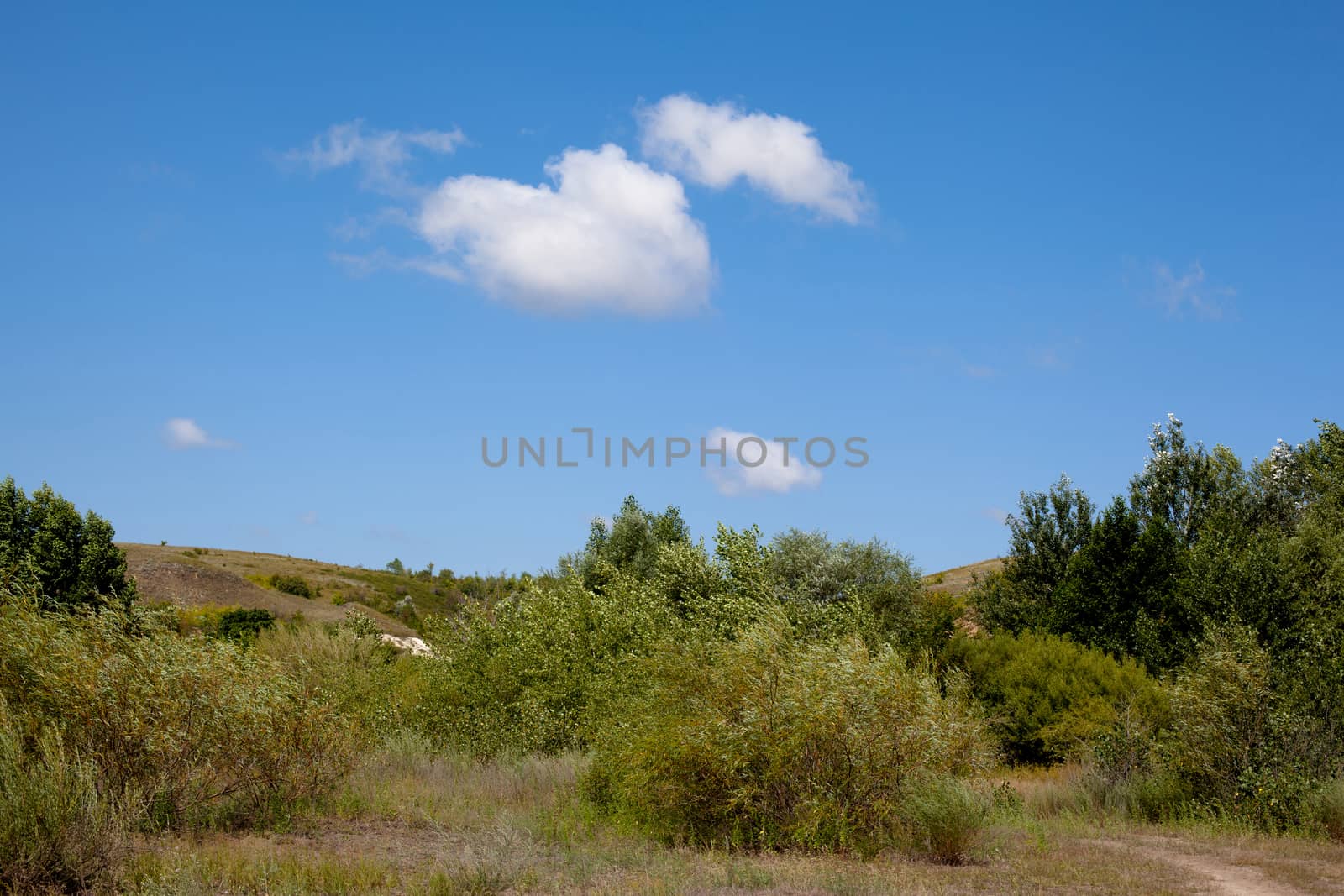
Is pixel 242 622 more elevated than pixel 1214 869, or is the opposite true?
pixel 242 622

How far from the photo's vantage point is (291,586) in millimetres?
78688

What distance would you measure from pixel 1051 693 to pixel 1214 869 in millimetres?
15691

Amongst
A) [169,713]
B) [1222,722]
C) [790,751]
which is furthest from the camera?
[1222,722]

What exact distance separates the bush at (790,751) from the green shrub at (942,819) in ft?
0.52

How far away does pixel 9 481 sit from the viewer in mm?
41906

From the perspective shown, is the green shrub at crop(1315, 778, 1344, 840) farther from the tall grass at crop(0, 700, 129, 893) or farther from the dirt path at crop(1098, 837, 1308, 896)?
the tall grass at crop(0, 700, 129, 893)

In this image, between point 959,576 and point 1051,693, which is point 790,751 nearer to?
point 1051,693

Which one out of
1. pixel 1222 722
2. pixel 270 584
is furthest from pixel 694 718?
pixel 270 584

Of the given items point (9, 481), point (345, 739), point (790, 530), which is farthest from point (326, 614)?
point (345, 739)

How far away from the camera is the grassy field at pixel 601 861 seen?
10172 mm

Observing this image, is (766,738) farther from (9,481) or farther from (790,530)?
(9,481)

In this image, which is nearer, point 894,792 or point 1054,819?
point 894,792

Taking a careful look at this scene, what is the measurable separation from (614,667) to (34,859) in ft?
40.7

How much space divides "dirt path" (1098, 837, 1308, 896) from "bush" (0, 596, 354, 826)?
36.5 ft
